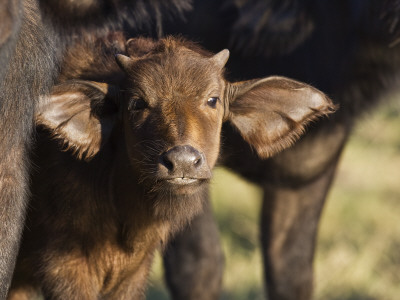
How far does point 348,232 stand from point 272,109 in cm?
444

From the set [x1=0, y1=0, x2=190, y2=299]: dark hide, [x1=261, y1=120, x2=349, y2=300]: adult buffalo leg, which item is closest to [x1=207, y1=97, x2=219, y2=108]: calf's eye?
[x1=0, y1=0, x2=190, y2=299]: dark hide

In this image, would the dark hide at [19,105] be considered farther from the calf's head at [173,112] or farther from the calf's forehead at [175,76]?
the calf's forehead at [175,76]

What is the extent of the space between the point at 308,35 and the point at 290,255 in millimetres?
1400

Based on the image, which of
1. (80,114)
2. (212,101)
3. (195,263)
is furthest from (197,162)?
(195,263)

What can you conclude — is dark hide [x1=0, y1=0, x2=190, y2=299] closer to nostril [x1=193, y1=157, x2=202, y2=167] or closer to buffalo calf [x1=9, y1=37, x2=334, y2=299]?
buffalo calf [x1=9, y1=37, x2=334, y2=299]

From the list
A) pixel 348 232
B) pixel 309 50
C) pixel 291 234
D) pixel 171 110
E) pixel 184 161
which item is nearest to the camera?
pixel 184 161

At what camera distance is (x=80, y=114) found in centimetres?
498

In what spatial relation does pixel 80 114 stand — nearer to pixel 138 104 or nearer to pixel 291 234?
pixel 138 104

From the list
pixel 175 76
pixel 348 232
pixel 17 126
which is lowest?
pixel 348 232

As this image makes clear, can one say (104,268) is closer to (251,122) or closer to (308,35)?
(251,122)

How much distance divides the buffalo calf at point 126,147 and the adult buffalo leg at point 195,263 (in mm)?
1351

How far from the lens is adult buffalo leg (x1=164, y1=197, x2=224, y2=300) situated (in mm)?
6703

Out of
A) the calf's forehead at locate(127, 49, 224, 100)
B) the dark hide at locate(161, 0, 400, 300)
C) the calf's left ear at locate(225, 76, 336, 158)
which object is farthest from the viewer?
the dark hide at locate(161, 0, 400, 300)

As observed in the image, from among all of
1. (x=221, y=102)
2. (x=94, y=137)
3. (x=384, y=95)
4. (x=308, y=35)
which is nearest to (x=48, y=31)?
(x=94, y=137)
